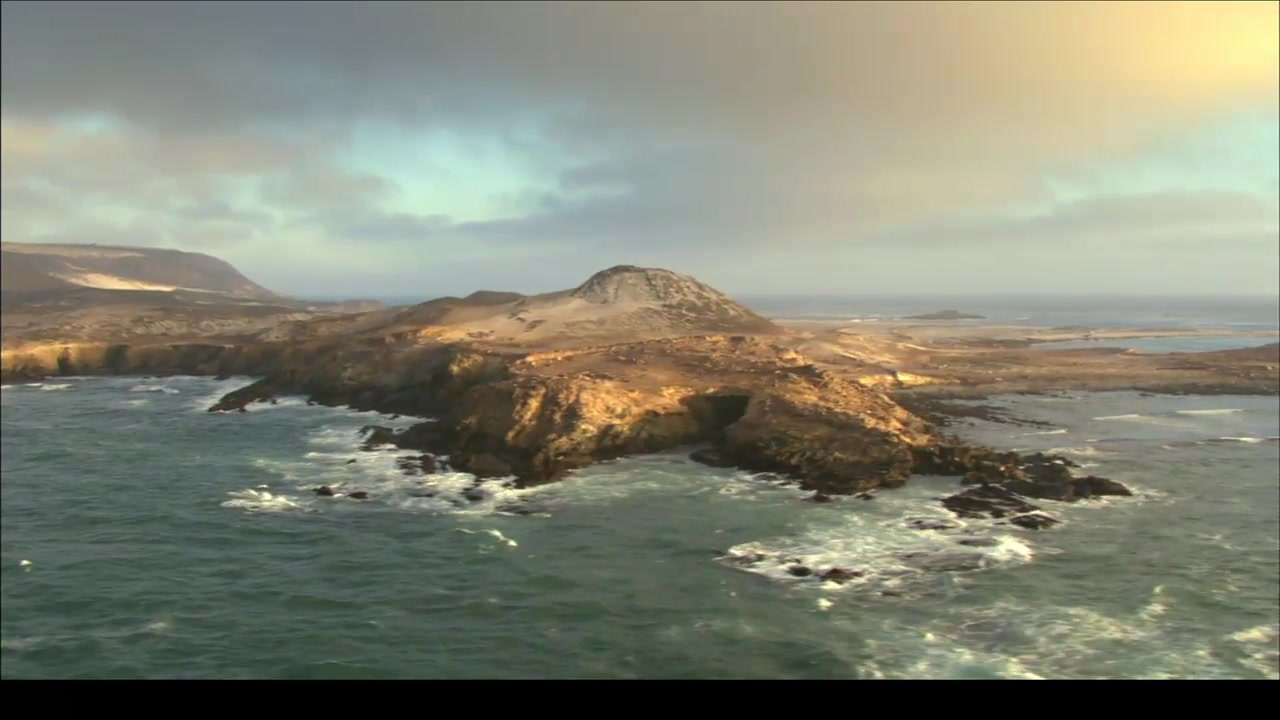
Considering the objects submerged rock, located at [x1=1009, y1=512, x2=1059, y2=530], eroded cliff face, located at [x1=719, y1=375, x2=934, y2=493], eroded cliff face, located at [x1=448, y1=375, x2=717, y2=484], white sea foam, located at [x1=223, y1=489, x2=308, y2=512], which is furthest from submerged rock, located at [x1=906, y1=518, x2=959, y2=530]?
white sea foam, located at [x1=223, y1=489, x2=308, y2=512]

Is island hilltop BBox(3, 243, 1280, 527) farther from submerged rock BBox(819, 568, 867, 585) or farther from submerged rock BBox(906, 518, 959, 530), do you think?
submerged rock BBox(819, 568, 867, 585)

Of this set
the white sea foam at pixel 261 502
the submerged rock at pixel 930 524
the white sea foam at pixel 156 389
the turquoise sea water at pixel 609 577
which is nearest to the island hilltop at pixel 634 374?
the submerged rock at pixel 930 524

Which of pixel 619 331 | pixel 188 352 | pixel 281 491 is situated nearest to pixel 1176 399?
pixel 619 331

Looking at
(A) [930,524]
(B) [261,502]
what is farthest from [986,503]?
(B) [261,502]

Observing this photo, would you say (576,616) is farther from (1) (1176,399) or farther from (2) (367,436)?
(1) (1176,399)

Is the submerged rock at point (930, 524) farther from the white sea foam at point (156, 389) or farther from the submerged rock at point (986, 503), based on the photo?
the white sea foam at point (156, 389)

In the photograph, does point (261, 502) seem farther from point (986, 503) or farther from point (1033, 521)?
point (1033, 521)
